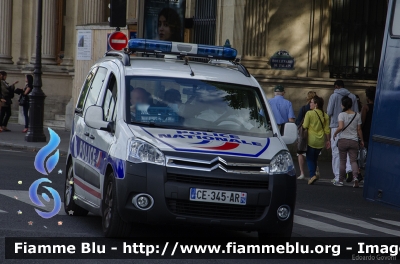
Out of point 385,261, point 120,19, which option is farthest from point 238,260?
point 120,19

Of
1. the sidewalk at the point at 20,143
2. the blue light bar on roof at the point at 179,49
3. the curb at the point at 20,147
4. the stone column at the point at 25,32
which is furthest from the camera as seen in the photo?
the stone column at the point at 25,32

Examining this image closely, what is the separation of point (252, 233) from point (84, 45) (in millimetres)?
16253

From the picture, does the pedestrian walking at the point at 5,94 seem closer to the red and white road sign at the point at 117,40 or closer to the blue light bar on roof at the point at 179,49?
the red and white road sign at the point at 117,40

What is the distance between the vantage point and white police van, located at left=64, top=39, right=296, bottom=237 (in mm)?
8648

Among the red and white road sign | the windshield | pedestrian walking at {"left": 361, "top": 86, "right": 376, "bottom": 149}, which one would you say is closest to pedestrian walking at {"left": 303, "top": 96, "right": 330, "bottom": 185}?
pedestrian walking at {"left": 361, "top": 86, "right": 376, "bottom": 149}

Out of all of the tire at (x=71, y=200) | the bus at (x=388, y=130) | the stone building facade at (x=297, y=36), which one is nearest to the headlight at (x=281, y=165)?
the bus at (x=388, y=130)

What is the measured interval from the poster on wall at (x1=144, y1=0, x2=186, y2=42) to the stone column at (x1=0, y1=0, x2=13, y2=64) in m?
14.3

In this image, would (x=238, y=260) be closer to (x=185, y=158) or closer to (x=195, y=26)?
(x=185, y=158)

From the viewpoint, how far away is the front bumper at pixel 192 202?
28.2 feet

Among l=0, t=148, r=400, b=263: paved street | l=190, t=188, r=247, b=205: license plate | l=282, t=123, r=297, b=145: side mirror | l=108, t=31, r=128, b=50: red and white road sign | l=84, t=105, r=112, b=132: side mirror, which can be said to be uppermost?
l=108, t=31, r=128, b=50: red and white road sign

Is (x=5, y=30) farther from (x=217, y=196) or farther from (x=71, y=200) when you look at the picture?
(x=217, y=196)

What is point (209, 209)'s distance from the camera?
8688mm

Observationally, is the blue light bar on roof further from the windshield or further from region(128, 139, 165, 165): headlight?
region(128, 139, 165, 165): headlight

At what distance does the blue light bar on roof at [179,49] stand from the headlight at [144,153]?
6.32 feet
